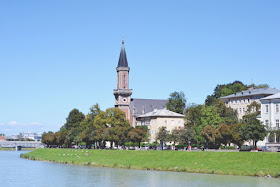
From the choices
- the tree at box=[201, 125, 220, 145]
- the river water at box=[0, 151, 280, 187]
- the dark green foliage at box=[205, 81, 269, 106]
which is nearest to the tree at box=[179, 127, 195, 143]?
the tree at box=[201, 125, 220, 145]

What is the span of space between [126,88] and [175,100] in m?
20.0

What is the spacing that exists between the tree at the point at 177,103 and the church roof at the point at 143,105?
11073 mm

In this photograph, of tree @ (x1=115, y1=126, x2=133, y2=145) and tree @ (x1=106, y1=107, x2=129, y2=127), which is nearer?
tree @ (x1=115, y1=126, x2=133, y2=145)

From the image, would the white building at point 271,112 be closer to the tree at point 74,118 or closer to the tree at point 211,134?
the tree at point 211,134

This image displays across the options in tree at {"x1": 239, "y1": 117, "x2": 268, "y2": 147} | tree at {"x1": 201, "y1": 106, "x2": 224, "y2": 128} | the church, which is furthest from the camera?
the church

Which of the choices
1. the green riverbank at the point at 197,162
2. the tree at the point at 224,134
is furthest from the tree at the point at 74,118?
the tree at the point at 224,134

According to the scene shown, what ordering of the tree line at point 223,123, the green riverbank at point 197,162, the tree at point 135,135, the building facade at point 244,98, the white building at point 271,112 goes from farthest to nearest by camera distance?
1. the building facade at point 244,98
2. the tree at point 135,135
3. the white building at point 271,112
4. the tree line at point 223,123
5. the green riverbank at point 197,162

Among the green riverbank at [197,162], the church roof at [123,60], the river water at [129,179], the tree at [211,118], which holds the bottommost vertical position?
the river water at [129,179]

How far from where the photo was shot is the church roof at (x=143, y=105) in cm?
15050

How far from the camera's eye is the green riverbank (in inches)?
2158

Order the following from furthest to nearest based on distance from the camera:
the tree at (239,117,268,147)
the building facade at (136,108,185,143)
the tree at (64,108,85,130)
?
the tree at (64,108,85,130)
the building facade at (136,108,185,143)
the tree at (239,117,268,147)

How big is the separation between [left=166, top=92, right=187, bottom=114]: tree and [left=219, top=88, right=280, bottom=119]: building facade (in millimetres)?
21852

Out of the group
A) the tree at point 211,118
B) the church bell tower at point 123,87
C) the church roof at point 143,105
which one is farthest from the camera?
the church bell tower at point 123,87

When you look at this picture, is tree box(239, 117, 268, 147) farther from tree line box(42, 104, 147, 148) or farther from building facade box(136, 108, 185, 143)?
building facade box(136, 108, 185, 143)
